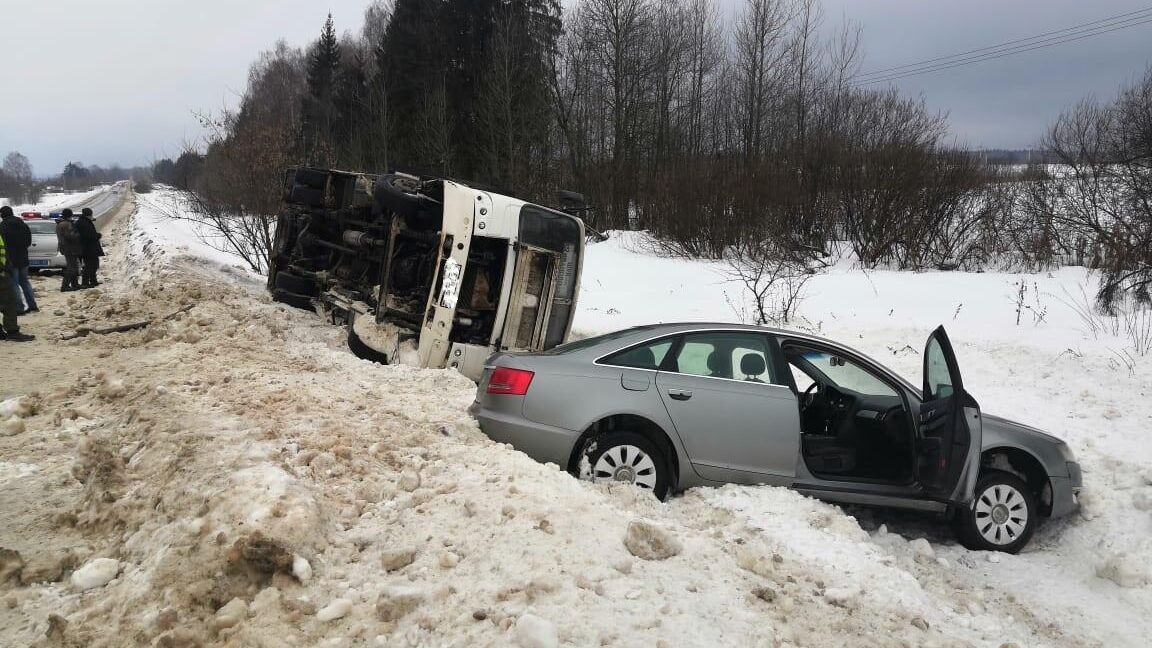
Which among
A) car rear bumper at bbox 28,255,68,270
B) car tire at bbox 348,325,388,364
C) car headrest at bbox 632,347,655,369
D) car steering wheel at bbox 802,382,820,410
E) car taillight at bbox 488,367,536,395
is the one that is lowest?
car rear bumper at bbox 28,255,68,270

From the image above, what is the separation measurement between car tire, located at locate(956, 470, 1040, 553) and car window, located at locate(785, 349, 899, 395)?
0.92m

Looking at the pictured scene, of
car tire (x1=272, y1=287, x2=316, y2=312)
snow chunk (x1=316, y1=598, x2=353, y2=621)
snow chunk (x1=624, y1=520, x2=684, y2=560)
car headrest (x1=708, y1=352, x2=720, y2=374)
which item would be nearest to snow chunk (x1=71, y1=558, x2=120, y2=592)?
snow chunk (x1=316, y1=598, x2=353, y2=621)

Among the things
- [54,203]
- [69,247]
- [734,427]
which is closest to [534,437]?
[734,427]

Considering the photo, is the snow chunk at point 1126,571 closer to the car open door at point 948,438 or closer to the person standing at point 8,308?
the car open door at point 948,438

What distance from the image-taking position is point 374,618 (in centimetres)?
284

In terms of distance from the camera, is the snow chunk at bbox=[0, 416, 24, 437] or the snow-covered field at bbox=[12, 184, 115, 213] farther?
the snow-covered field at bbox=[12, 184, 115, 213]

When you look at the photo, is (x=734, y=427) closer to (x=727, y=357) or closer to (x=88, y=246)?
(x=727, y=357)

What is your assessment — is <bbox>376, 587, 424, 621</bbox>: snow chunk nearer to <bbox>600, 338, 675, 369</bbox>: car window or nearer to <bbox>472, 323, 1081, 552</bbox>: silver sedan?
<bbox>472, 323, 1081, 552</bbox>: silver sedan

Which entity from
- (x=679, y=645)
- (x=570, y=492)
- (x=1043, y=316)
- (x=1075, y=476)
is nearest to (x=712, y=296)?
(x=1043, y=316)

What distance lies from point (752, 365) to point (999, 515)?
207cm

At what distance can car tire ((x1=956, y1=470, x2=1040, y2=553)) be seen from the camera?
5.17 m

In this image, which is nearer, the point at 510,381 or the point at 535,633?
the point at 535,633

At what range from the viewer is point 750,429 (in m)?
5.00

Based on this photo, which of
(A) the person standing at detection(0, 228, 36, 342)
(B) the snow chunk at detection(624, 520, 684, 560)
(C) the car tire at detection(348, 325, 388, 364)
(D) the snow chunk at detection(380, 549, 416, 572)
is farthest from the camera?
(A) the person standing at detection(0, 228, 36, 342)
